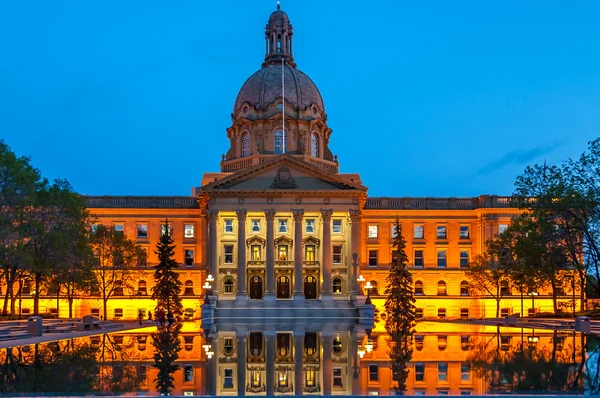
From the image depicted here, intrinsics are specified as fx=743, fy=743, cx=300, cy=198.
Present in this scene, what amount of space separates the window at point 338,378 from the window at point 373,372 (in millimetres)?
977

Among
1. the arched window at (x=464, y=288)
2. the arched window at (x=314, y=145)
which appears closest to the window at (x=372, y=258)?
the arched window at (x=464, y=288)

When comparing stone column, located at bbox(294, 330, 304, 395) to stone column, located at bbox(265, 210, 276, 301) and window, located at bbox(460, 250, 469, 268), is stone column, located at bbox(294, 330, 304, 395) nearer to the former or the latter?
stone column, located at bbox(265, 210, 276, 301)

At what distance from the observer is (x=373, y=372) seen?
25.5 meters

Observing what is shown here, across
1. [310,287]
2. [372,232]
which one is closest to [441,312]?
[372,232]

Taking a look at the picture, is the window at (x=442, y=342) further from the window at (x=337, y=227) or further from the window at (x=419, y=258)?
the window at (x=419, y=258)

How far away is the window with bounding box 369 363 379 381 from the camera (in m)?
24.1

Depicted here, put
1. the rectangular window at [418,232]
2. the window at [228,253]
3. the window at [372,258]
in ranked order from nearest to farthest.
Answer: the window at [228,253], the window at [372,258], the rectangular window at [418,232]

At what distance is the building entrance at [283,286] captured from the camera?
262ft

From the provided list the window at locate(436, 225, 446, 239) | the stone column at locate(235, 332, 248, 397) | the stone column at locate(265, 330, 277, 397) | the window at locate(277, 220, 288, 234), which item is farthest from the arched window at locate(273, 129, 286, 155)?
the stone column at locate(235, 332, 248, 397)

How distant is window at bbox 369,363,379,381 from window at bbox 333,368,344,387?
98 centimetres

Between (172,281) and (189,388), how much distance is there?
4333 centimetres

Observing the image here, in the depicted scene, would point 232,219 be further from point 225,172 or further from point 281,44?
point 281,44

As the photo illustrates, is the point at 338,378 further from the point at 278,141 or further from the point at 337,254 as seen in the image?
the point at 278,141

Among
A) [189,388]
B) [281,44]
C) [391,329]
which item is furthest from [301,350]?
[281,44]
